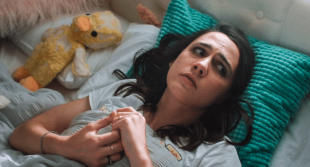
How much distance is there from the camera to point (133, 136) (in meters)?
0.81

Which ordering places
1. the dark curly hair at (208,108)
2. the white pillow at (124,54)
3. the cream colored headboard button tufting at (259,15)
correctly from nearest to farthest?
the dark curly hair at (208,108) → the cream colored headboard button tufting at (259,15) → the white pillow at (124,54)

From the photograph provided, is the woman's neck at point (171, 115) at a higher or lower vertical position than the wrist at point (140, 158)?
lower

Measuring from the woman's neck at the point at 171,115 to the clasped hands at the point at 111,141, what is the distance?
19 centimetres

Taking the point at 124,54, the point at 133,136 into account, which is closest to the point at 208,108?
the point at 133,136

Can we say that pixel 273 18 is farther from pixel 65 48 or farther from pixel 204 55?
pixel 65 48

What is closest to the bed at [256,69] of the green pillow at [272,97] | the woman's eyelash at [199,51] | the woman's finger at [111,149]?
the green pillow at [272,97]

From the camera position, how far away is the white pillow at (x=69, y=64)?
133 cm

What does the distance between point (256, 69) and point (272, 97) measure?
13 centimetres

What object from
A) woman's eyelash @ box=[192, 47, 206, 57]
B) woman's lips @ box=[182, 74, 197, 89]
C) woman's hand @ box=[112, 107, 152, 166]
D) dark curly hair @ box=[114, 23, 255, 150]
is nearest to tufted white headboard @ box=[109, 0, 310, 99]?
dark curly hair @ box=[114, 23, 255, 150]

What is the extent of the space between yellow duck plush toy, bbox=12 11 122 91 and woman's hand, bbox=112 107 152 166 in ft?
1.77

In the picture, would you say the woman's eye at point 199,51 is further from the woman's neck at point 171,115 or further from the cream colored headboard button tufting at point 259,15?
the cream colored headboard button tufting at point 259,15

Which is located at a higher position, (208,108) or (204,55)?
(204,55)

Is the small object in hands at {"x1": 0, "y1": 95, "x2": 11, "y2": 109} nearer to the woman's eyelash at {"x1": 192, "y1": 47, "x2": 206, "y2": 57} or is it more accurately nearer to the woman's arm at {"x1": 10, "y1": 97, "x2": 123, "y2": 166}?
the woman's arm at {"x1": 10, "y1": 97, "x2": 123, "y2": 166}

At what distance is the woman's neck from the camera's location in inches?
40.8
